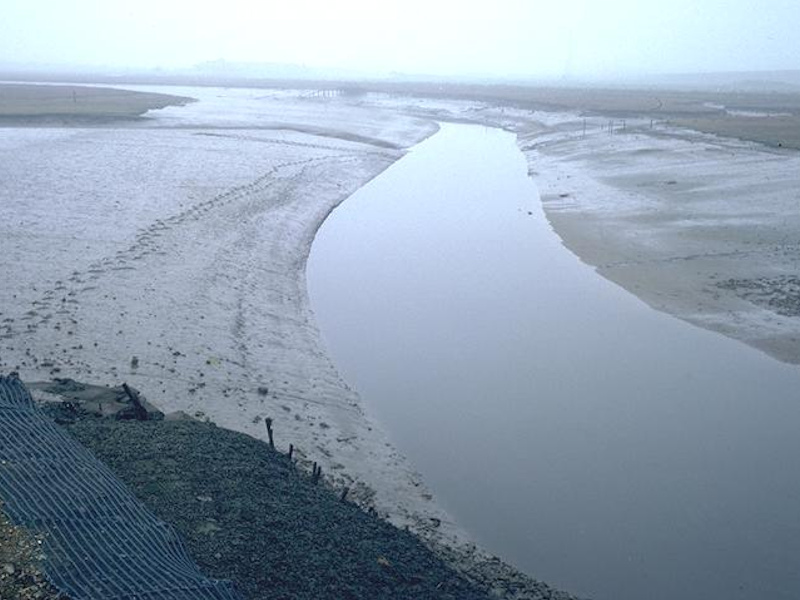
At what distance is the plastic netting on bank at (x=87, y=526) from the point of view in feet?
18.8

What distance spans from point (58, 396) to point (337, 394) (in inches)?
175

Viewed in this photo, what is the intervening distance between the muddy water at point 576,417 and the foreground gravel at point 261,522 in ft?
6.87

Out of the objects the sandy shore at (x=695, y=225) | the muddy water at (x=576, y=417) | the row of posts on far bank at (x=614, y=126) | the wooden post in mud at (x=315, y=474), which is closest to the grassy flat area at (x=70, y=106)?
the sandy shore at (x=695, y=225)

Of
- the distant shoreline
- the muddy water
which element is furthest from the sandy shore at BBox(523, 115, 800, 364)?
the distant shoreline

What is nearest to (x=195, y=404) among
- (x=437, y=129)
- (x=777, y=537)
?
(x=777, y=537)

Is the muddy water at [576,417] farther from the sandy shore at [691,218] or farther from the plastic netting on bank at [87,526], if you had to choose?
the plastic netting on bank at [87,526]

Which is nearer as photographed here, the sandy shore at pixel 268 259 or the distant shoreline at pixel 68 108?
the sandy shore at pixel 268 259

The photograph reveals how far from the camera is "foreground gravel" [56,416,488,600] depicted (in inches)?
265

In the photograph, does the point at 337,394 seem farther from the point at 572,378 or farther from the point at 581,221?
the point at 581,221

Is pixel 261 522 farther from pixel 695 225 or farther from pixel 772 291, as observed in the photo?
pixel 695 225

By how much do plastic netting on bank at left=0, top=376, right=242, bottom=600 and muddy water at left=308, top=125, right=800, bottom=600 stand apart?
4.44 meters

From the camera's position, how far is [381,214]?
92.7ft

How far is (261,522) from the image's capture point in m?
7.43

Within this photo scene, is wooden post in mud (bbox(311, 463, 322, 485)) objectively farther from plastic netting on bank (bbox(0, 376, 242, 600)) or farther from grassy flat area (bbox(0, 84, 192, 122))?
grassy flat area (bbox(0, 84, 192, 122))
